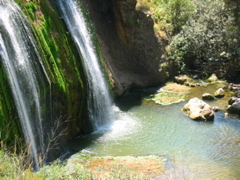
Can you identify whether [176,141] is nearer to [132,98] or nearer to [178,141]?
[178,141]

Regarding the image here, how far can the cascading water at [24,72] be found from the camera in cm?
872

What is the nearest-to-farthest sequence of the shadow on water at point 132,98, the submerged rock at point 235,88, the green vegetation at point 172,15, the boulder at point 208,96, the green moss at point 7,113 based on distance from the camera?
1. the green moss at point 7,113
2. the shadow on water at point 132,98
3. the boulder at point 208,96
4. the submerged rock at point 235,88
5. the green vegetation at point 172,15

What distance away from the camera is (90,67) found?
1297 cm

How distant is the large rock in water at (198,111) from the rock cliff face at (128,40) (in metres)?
3.82

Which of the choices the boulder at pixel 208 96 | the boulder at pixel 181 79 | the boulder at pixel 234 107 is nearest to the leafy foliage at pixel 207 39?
the boulder at pixel 181 79

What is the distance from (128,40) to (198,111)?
6026 millimetres

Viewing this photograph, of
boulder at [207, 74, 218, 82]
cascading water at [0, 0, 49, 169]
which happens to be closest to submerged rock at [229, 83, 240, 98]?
boulder at [207, 74, 218, 82]

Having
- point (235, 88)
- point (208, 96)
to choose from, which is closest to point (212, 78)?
point (235, 88)

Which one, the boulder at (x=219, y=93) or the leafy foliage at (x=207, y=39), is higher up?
the leafy foliage at (x=207, y=39)

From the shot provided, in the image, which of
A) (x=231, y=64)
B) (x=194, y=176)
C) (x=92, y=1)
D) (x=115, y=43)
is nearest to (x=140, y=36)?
(x=115, y=43)

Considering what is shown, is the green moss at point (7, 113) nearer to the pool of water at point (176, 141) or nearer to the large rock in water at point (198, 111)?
the pool of water at point (176, 141)

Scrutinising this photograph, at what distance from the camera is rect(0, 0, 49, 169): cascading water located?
28.6 ft

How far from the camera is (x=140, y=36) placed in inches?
687

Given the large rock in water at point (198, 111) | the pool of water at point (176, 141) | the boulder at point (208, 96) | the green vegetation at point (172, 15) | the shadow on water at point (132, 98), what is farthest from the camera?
the green vegetation at point (172, 15)
